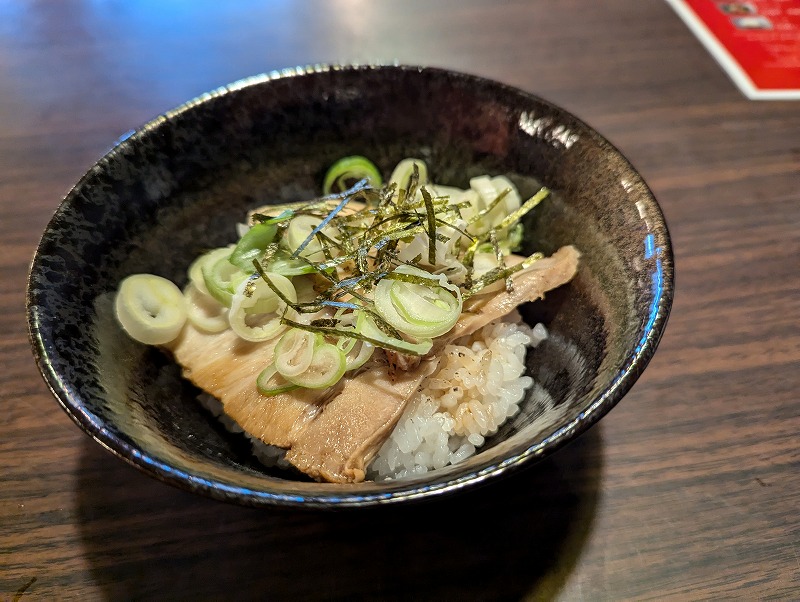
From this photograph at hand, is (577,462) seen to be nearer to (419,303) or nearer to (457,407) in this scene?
(457,407)

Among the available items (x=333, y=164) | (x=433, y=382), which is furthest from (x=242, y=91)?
(x=433, y=382)

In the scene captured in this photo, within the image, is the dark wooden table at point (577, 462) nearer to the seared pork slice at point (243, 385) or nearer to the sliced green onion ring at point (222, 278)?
the seared pork slice at point (243, 385)

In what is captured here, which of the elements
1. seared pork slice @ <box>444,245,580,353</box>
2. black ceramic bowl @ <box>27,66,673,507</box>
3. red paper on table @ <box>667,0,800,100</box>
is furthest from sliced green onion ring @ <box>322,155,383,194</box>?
red paper on table @ <box>667,0,800,100</box>

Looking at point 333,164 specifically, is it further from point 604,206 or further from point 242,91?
point 604,206

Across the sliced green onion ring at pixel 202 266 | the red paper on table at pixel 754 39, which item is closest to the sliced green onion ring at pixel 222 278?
the sliced green onion ring at pixel 202 266

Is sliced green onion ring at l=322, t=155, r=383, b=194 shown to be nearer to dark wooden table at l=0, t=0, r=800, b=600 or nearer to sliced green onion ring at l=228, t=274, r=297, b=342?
sliced green onion ring at l=228, t=274, r=297, b=342

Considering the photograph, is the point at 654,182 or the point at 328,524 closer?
the point at 328,524
